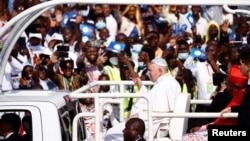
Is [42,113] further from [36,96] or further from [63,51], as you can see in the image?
[63,51]

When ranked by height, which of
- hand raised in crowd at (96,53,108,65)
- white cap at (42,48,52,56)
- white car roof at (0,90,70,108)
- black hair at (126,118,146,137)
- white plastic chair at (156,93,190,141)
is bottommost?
white plastic chair at (156,93,190,141)

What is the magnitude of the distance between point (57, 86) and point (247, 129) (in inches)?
217

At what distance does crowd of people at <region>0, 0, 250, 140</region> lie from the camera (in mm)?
10266

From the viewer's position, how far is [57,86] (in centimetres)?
1307

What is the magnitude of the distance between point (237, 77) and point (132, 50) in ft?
20.1

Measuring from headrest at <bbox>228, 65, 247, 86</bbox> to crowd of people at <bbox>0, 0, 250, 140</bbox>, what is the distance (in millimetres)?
19

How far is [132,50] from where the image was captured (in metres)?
14.9

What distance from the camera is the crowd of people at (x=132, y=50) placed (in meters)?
10.3

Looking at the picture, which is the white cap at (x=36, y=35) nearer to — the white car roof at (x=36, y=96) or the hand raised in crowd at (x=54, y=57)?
the hand raised in crowd at (x=54, y=57)

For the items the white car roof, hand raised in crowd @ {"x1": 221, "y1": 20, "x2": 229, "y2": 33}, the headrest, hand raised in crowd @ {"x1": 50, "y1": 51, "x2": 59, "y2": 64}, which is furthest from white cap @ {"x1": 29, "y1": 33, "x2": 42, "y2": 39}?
the headrest

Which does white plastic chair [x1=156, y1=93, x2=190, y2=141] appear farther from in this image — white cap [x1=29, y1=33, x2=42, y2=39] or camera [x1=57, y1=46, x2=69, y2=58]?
white cap [x1=29, y1=33, x2=42, y2=39]

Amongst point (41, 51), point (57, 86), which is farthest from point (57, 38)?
point (57, 86)

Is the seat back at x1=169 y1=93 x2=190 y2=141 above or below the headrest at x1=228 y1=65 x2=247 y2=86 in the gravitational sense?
below

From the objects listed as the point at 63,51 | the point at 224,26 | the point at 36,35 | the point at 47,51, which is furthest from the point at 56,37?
the point at 224,26
